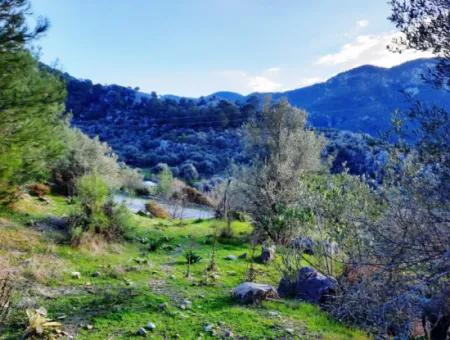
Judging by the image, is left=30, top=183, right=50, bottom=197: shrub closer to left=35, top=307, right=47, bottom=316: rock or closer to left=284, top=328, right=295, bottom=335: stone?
left=35, top=307, right=47, bottom=316: rock

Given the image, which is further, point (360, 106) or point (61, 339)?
point (360, 106)

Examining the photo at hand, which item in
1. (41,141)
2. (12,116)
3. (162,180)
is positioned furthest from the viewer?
(162,180)

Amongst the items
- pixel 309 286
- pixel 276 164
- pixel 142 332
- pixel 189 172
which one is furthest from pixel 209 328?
pixel 189 172

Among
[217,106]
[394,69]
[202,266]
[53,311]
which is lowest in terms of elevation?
[202,266]

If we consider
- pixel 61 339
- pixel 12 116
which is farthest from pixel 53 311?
pixel 12 116

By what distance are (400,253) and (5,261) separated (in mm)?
8461

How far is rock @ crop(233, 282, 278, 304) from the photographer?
9.30 metres

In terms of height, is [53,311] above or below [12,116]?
below

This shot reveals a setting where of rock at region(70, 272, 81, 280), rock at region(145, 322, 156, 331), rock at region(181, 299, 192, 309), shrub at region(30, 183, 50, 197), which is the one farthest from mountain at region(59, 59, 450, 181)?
rock at region(145, 322, 156, 331)

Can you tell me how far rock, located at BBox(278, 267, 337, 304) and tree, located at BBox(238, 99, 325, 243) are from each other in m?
2.36

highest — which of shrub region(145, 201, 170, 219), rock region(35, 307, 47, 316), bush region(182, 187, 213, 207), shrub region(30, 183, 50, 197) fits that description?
shrub region(30, 183, 50, 197)

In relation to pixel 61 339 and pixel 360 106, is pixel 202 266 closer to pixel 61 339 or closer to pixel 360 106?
pixel 61 339

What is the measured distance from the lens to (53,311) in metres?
7.13

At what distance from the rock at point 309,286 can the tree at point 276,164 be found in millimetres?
2360
